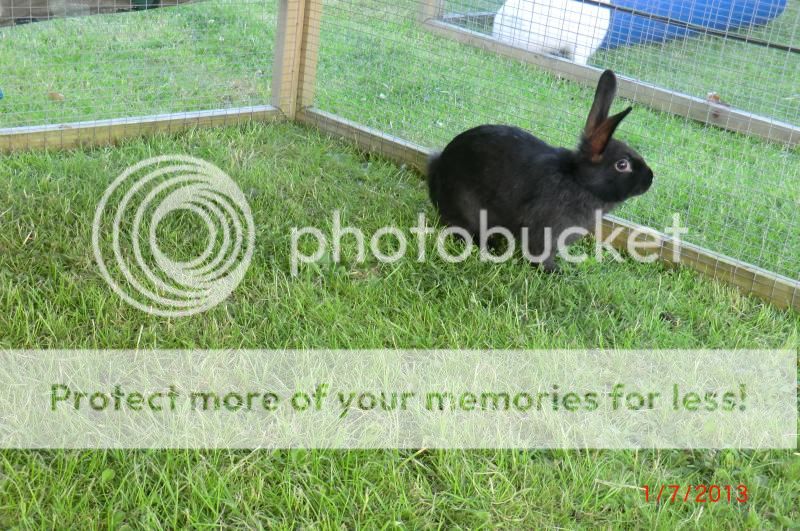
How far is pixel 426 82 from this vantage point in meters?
4.02

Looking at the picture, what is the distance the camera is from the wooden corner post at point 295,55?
364 centimetres

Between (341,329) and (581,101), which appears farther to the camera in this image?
(581,101)

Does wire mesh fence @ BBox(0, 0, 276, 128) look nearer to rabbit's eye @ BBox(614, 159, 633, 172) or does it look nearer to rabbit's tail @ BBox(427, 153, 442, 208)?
rabbit's tail @ BBox(427, 153, 442, 208)

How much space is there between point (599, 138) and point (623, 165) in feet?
0.51

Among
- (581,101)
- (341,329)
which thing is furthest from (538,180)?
(581,101)

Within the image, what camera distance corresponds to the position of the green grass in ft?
5.30

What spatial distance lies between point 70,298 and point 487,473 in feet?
4.25

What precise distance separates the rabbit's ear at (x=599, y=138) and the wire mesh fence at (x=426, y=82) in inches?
24.7

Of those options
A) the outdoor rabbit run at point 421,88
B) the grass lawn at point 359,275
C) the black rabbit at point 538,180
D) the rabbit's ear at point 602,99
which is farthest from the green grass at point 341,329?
the rabbit's ear at point 602,99

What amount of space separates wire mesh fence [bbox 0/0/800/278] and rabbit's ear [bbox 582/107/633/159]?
2.06 feet

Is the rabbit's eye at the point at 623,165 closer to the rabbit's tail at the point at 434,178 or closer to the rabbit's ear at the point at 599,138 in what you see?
the rabbit's ear at the point at 599,138
